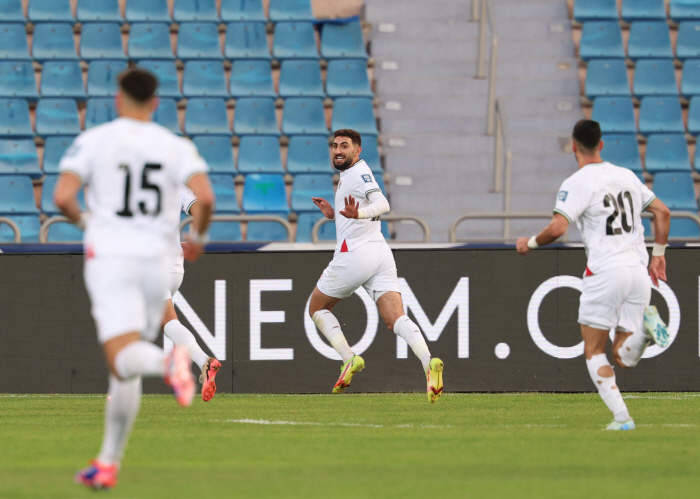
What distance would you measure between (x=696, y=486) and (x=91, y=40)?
1362 centimetres

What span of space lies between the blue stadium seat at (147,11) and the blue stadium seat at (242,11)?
34.3 inches

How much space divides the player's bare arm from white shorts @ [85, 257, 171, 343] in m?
2.94

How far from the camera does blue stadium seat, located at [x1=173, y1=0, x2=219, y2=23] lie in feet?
55.7

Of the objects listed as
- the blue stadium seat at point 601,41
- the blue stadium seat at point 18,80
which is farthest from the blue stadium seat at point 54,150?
the blue stadium seat at point 601,41

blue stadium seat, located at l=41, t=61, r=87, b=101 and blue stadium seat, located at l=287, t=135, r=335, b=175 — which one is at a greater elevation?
blue stadium seat, located at l=41, t=61, r=87, b=101

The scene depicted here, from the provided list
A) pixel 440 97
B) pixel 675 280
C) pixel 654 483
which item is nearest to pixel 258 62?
pixel 440 97

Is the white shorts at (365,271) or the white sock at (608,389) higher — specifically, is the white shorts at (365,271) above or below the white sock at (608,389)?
above

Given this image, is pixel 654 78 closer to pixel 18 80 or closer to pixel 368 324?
pixel 368 324

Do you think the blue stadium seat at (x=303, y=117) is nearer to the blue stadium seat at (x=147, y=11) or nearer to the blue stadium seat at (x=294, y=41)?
the blue stadium seat at (x=294, y=41)

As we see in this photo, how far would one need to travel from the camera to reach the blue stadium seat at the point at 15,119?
15.5 meters

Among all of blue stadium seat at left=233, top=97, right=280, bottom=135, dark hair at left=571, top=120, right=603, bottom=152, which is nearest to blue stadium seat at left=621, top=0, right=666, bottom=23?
blue stadium seat at left=233, top=97, right=280, bottom=135

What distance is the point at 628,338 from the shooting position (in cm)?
741

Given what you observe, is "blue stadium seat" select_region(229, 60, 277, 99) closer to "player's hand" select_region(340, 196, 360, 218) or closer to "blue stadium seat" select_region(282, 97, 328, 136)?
"blue stadium seat" select_region(282, 97, 328, 136)

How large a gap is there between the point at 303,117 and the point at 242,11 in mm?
2369
